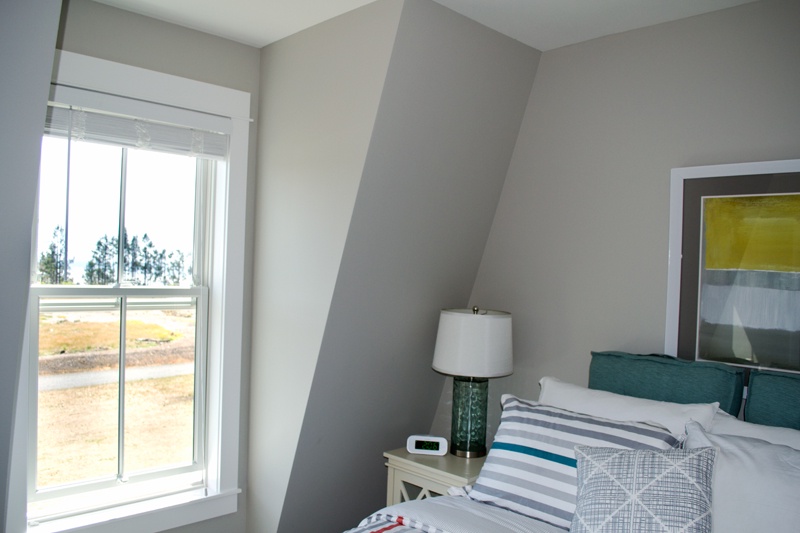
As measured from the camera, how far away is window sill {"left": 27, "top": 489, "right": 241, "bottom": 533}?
278 cm

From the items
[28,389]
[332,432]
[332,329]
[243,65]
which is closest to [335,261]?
[332,329]

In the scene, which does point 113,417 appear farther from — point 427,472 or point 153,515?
point 427,472

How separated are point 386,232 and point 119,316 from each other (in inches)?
48.9

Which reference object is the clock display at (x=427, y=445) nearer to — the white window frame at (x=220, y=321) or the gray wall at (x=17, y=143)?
the white window frame at (x=220, y=321)

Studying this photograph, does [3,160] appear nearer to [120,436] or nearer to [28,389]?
[28,389]

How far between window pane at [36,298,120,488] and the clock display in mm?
1348

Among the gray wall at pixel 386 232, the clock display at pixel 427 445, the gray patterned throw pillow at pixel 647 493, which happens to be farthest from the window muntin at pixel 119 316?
the gray patterned throw pillow at pixel 647 493

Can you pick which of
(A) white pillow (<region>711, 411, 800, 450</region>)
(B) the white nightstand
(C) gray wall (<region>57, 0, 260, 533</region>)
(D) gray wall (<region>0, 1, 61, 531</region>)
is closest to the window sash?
(C) gray wall (<region>57, 0, 260, 533</region>)

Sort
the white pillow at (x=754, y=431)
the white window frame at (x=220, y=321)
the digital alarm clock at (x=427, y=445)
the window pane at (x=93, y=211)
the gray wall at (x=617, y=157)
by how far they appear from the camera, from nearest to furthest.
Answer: the white pillow at (x=754, y=431), the gray wall at (x=617, y=157), the window pane at (x=93, y=211), the white window frame at (x=220, y=321), the digital alarm clock at (x=427, y=445)

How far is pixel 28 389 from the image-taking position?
267 cm

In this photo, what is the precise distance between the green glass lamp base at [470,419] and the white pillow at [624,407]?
44 centimetres

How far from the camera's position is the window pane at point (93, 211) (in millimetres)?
2818

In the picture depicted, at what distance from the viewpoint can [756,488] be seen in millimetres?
1827

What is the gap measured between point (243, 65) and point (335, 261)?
1121 millimetres
